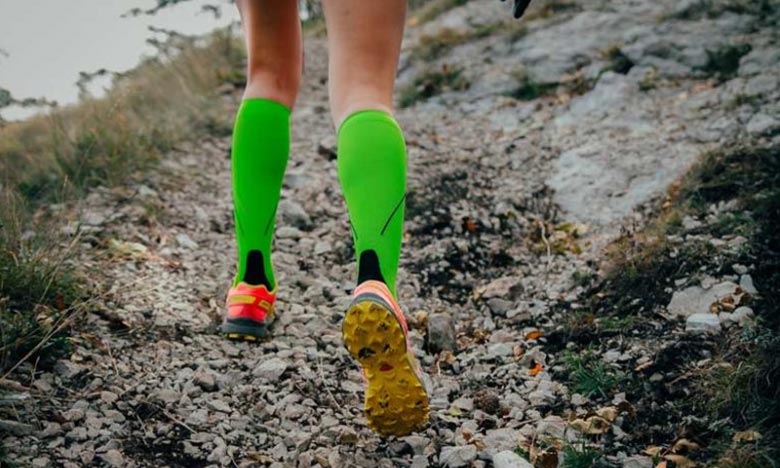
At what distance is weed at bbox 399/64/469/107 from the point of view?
187 inches

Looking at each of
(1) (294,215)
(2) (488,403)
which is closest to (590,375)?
(2) (488,403)

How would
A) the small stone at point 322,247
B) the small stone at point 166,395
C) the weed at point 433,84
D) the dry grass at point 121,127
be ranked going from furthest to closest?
the weed at point 433,84 → the dry grass at point 121,127 → the small stone at point 322,247 → the small stone at point 166,395

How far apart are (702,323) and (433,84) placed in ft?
10.6

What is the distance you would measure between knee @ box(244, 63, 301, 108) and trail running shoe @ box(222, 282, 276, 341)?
1.77ft

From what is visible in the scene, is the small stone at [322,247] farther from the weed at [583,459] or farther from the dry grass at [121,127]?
the weed at [583,459]

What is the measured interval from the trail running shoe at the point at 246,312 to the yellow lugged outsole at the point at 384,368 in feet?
2.31

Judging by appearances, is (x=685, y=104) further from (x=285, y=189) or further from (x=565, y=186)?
(x=285, y=189)

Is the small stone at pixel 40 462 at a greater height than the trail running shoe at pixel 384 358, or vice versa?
the trail running shoe at pixel 384 358

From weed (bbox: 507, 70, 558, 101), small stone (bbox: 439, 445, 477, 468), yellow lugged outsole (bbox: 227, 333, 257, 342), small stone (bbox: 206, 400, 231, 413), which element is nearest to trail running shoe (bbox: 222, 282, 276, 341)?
yellow lugged outsole (bbox: 227, 333, 257, 342)

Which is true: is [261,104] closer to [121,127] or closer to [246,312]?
[246,312]

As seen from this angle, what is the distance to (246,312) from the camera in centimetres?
207

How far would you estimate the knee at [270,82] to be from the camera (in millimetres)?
1966

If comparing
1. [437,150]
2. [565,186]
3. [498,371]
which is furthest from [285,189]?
[498,371]

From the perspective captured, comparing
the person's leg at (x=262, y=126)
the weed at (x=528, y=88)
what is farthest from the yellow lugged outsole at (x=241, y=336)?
the weed at (x=528, y=88)
